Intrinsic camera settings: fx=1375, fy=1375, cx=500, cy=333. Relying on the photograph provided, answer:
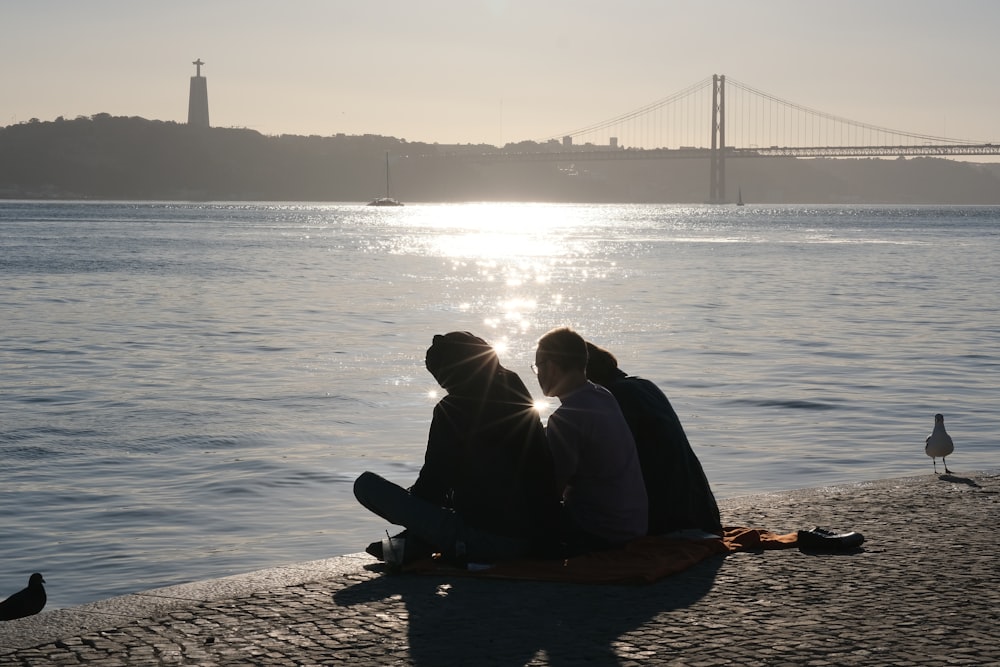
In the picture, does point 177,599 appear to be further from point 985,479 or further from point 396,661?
point 985,479

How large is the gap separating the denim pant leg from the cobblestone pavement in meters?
0.13

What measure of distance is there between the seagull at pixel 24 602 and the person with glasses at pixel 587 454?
1.59 metres

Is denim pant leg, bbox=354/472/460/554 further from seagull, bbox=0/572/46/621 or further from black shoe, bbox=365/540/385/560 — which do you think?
seagull, bbox=0/572/46/621

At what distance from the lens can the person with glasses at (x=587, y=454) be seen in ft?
14.0

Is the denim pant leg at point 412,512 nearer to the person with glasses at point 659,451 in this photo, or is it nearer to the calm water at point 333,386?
the person with glasses at point 659,451

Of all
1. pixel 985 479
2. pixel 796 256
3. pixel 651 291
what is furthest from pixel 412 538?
pixel 796 256

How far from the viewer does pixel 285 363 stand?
1262cm

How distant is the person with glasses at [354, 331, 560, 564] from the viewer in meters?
4.21

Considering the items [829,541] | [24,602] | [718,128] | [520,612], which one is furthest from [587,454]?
[718,128]

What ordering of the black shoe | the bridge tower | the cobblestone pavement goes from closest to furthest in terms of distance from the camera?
the cobblestone pavement → the black shoe → the bridge tower

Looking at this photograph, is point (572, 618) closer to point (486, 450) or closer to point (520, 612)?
point (520, 612)

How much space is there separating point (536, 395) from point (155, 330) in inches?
293

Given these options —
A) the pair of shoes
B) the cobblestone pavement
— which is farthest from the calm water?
the cobblestone pavement

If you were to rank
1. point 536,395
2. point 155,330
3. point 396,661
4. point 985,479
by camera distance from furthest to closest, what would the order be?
1. point 155,330
2. point 536,395
3. point 985,479
4. point 396,661
